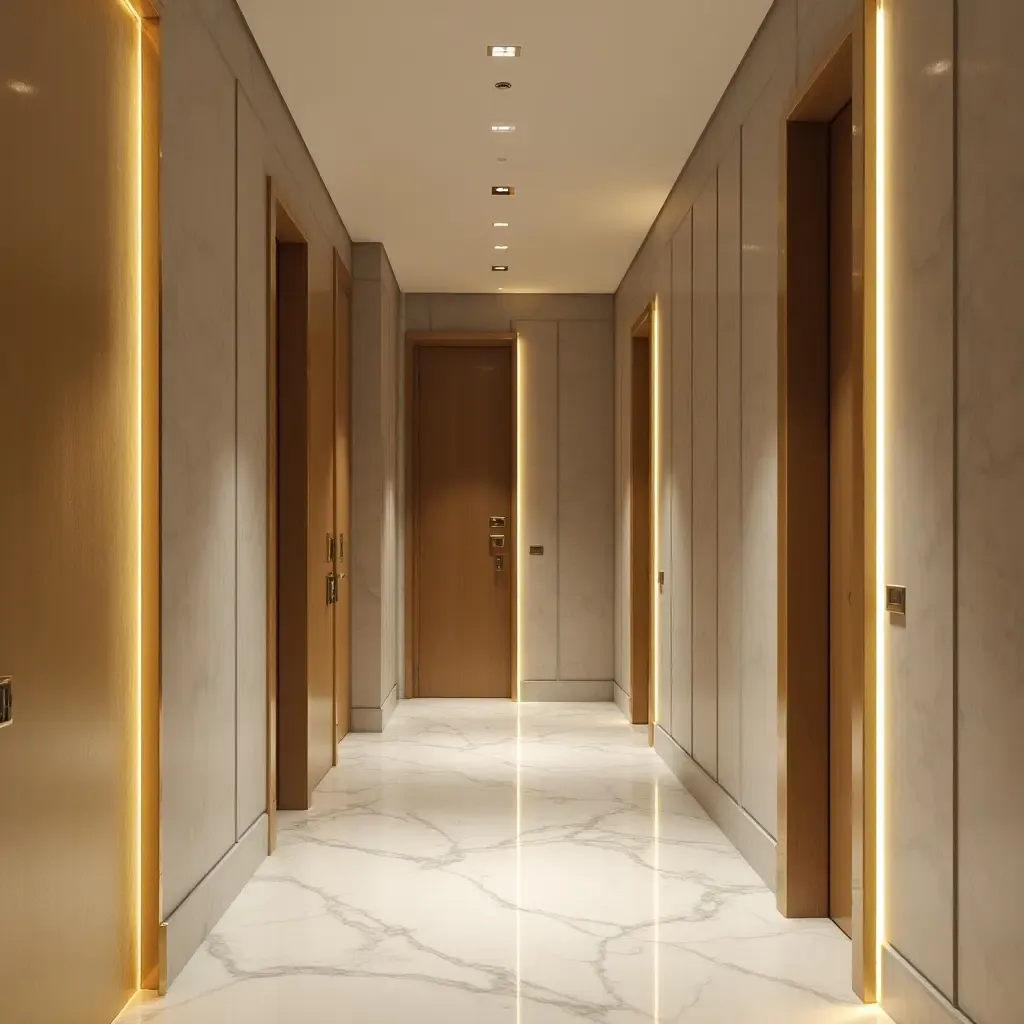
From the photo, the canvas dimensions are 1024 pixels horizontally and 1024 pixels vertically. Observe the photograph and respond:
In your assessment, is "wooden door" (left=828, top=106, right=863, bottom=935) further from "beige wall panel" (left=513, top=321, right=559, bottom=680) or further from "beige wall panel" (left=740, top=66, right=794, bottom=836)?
"beige wall panel" (left=513, top=321, right=559, bottom=680)

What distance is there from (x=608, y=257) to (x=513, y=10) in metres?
3.88

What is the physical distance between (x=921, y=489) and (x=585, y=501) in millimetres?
6331

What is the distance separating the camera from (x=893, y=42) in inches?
117

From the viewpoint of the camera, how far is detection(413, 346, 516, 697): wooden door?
9.16m

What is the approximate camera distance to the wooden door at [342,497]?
22.0ft

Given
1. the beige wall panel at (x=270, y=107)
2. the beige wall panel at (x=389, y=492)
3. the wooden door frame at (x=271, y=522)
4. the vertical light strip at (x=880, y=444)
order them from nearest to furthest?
the vertical light strip at (x=880, y=444), the beige wall panel at (x=270, y=107), the wooden door frame at (x=271, y=522), the beige wall panel at (x=389, y=492)

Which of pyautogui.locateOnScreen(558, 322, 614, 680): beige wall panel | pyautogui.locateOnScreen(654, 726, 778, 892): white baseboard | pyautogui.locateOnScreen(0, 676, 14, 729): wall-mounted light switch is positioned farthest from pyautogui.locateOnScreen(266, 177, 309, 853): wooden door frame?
pyautogui.locateOnScreen(558, 322, 614, 680): beige wall panel

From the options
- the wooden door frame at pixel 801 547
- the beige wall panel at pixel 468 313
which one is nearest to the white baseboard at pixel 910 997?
the wooden door frame at pixel 801 547

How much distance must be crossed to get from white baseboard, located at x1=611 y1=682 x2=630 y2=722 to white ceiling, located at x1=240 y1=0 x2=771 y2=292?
3067mm

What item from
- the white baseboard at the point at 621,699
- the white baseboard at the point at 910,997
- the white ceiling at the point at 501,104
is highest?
the white ceiling at the point at 501,104

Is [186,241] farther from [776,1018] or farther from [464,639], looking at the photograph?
[464,639]

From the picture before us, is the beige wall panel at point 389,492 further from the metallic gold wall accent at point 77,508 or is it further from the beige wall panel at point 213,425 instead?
the metallic gold wall accent at point 77,508

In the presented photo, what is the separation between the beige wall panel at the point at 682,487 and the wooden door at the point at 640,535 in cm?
150

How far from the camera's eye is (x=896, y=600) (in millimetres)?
2975
